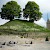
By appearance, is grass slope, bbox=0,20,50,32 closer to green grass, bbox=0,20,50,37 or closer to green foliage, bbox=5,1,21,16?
green grass, bbox=0,20,50,37

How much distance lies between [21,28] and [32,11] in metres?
10.8

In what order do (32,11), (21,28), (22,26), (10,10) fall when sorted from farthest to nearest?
(32,11) → (10,10) → (22,26) → (21,28)

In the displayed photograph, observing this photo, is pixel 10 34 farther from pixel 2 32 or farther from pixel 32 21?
pixel 32 21

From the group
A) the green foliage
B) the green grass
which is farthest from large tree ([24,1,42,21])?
the green foliage

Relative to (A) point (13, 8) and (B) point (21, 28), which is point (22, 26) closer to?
(B) point (21, 28)

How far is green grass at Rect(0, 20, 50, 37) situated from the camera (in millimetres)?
102562

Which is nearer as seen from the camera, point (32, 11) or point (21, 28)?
point (21, 28)

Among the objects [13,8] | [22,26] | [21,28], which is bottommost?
[21,28]

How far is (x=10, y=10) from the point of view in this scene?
112 metres

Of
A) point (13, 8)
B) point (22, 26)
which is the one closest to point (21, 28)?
point (22, 26)

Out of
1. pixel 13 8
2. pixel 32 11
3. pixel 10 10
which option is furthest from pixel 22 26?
pixel 13 8

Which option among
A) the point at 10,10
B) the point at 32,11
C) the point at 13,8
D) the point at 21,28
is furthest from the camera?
the point at 32,11

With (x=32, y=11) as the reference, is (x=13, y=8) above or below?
above

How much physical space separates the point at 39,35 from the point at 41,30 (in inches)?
123
